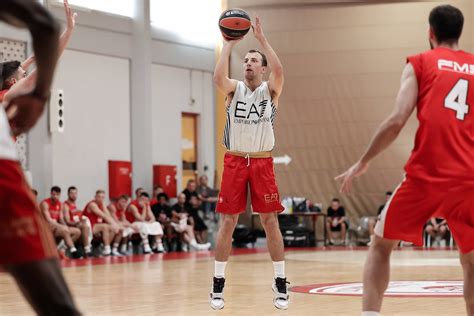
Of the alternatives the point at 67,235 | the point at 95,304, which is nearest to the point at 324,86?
the point at 67,235

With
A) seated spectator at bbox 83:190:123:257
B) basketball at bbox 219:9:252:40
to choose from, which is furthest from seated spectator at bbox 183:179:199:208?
basketball at bbox 219:9:252:40

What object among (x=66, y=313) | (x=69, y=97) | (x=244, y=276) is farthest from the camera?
(x=69, y=97)

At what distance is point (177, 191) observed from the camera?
22609 millimetres

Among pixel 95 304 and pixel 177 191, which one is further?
pixel 177 191

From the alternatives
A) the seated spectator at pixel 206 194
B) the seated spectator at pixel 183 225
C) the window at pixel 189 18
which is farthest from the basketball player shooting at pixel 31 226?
the window at pixel 189 18

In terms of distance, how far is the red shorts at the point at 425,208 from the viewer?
4.55 metres

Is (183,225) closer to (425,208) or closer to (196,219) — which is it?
(196,219)

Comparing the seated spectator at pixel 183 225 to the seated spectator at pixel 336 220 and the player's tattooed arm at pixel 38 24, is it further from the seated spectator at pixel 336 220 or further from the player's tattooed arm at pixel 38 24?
the player's tattooed arm at pixel 38 24

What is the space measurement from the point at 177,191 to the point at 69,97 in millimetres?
4199

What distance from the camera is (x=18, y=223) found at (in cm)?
314

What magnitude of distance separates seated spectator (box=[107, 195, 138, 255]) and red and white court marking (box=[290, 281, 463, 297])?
351 inches

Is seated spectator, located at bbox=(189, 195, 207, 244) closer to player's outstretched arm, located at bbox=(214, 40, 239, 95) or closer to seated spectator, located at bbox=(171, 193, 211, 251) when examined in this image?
seated spectator, located at bbox=(171, 193, 211, 251)

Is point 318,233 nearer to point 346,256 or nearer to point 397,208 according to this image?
point 346,256

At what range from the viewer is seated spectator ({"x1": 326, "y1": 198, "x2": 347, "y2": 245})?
21656 mm
